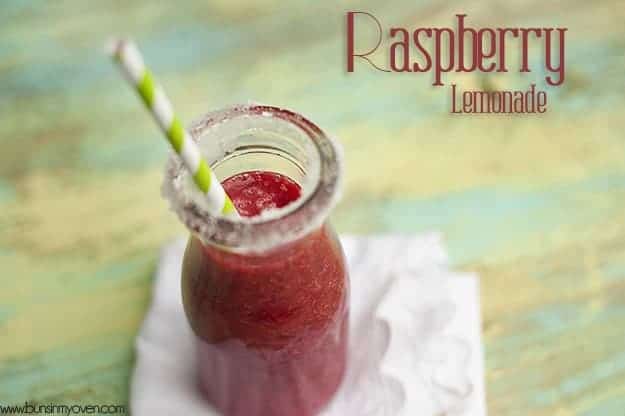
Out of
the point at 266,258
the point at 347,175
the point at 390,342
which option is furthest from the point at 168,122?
the point at 347,175

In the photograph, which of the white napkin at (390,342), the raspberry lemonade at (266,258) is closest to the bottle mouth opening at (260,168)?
the raspberry lemonade at (266,258)

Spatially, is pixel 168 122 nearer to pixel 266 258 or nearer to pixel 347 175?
pixel 266 258

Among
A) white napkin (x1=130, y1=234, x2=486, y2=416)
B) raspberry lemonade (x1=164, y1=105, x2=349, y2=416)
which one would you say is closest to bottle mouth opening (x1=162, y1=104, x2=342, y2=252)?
raspberry lemonade (x1=164, y1=105, x2=349, y2=416)

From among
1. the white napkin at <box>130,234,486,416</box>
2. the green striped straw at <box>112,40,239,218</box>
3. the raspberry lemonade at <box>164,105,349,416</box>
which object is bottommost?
the white napkin at <box>130,234,486,416</box>

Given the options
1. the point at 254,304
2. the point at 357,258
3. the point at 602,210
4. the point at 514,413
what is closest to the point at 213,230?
the point at 254,304

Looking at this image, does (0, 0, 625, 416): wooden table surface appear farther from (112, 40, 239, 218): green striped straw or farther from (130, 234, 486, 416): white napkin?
(112, 40, 239, 218): green striped straw

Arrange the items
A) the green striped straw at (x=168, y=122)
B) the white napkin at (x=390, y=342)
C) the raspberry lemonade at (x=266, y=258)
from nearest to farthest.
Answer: the green striped straw at (x=168, y=122) < the raspberry lemonade at (x=266, y=258) < the white napkin at (x=390, y=342)

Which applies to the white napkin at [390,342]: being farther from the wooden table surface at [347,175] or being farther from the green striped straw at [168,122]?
the green striped straw at [168,122]
